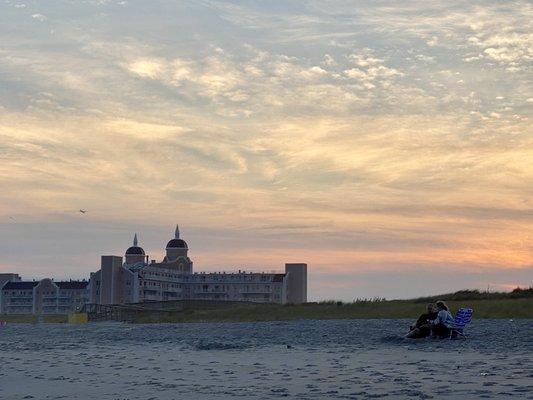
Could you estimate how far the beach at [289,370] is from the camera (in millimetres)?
16422

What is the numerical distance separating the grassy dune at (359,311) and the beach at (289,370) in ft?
52.8

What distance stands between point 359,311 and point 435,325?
33.9 metres

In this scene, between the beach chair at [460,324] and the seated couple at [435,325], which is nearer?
the seated couple at [435,325]

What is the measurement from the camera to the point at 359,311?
64188 mm

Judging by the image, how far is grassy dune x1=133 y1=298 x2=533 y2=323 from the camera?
50656mm

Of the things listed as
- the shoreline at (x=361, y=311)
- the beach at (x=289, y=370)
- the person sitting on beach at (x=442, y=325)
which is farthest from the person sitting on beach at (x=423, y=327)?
the shoreline at (x=361, y=311)

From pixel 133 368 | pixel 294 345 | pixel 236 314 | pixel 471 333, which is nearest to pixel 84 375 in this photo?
pixel 133 368

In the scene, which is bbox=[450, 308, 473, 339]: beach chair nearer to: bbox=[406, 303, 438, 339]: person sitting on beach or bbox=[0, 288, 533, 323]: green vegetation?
bbox=[406, 303, 438, 339]: person sitting on beach

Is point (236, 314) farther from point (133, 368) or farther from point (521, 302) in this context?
point (133, 368)

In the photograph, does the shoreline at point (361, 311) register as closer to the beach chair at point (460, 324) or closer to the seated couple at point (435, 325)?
the beach chair at point (460, 324)

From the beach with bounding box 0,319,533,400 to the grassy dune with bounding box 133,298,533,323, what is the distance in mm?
16098

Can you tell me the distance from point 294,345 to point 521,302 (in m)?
24.9

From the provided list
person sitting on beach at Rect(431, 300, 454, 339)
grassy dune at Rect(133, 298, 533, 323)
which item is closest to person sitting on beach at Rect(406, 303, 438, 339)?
person sitting on beach at Rect(431, 300, 454, 339)

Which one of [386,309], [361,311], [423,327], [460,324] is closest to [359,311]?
[361,311]
